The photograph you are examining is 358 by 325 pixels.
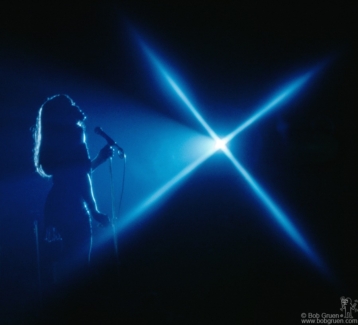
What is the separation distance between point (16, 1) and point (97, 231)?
9.62 feet

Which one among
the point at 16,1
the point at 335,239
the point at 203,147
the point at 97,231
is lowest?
the point at 335,239

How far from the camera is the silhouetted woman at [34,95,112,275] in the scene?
83.7 inches

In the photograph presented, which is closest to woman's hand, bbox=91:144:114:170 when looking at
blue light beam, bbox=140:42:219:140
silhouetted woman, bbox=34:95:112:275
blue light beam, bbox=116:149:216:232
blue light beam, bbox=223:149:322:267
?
silhouetted woman, bbox=34:95:112:275

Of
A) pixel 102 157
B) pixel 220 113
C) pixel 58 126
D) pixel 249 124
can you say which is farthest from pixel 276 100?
pixel 58 126

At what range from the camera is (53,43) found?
369 cm

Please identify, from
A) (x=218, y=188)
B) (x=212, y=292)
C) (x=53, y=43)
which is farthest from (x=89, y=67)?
(x=212, y=292)

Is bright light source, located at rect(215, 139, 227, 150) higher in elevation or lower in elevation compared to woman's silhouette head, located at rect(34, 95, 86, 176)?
higher

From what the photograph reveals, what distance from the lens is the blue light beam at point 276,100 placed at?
161 inches

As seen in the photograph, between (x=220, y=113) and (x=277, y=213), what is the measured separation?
162 centimetres

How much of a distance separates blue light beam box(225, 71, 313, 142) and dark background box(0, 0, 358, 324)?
0.36 ft

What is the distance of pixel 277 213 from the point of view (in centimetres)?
403

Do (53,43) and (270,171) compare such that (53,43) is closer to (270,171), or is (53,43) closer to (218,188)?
(218,188)

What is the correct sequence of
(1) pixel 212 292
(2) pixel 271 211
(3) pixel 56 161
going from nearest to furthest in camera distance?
(3) pixel 56 161 → (1) pixel 212 292 → (2) pixel 271 211

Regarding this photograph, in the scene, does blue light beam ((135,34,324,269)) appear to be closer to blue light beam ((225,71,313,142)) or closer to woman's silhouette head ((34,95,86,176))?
blue light beam ((225,71,313,142))
